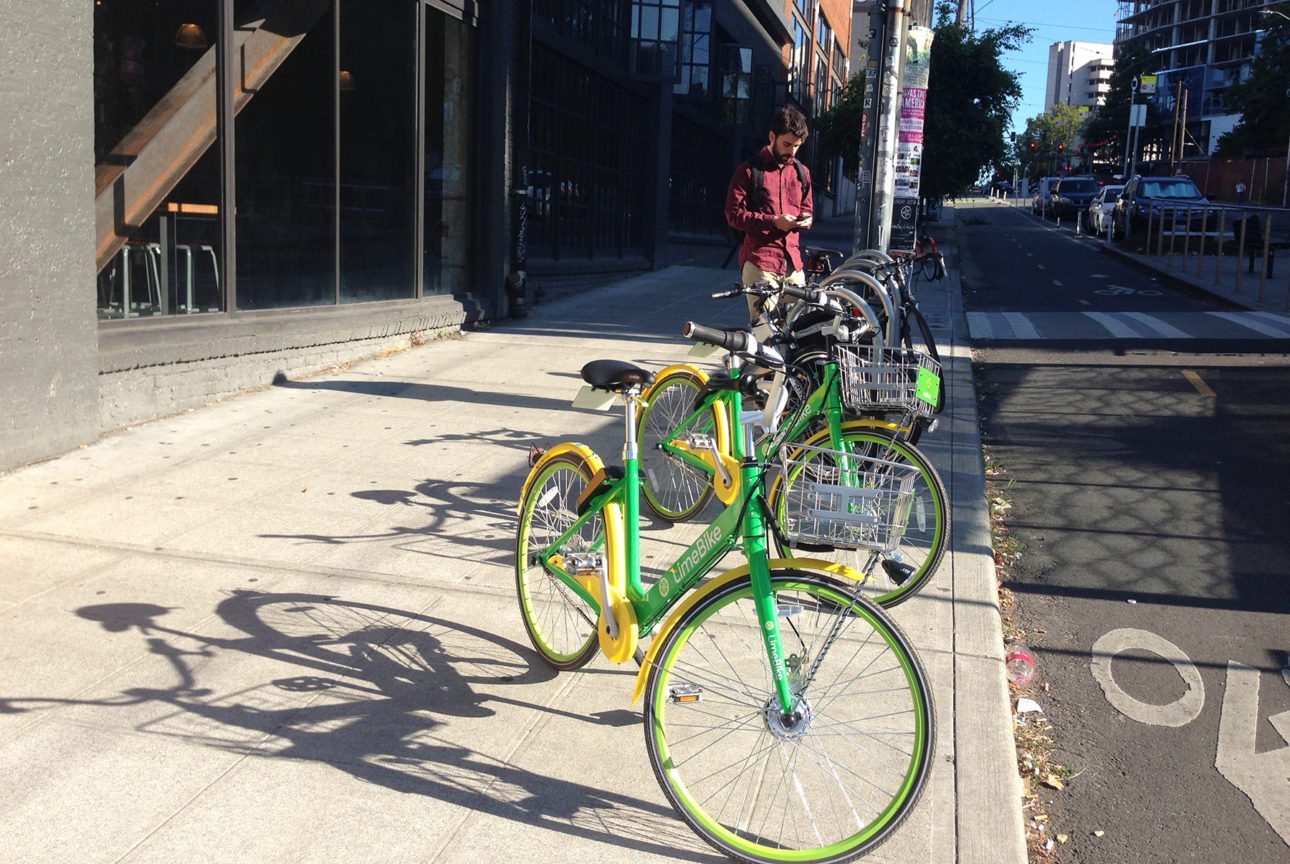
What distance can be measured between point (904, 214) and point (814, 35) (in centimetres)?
4158

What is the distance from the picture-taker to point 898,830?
138 inches

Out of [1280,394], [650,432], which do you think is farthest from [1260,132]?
[650,432]

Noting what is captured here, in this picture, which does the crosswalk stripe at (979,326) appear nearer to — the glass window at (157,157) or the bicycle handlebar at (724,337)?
the glass window at (157,157)

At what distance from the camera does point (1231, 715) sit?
14.8 feet

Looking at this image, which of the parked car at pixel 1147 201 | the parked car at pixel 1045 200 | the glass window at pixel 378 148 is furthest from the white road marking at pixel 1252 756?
the parked car at pixel 1045 200

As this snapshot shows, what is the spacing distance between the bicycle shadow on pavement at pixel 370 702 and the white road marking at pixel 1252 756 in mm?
1844

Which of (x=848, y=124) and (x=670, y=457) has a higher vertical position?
(x=848, y=124)

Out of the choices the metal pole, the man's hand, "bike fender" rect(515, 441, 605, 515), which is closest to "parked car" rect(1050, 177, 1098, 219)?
the metal pole

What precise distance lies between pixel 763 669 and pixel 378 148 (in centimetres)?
879

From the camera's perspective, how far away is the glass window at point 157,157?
8.03 m

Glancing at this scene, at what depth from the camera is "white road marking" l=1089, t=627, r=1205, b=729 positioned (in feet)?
14.8

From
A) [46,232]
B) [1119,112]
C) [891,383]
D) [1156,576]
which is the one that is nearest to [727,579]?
[891,383]

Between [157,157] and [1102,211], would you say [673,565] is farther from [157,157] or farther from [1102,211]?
[1102,211]

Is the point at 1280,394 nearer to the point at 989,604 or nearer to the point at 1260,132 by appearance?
the point at 989,604
